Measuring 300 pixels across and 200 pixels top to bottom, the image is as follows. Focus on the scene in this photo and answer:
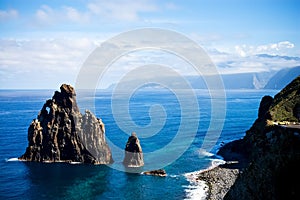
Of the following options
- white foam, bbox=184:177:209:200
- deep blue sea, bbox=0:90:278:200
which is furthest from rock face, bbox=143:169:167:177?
white foam, bbox=184:177:209:200

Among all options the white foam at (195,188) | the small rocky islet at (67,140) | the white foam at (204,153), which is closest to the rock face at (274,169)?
the white foam at (195,188)

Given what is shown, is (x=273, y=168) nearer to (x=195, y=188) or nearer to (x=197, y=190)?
(x=197, y=190)

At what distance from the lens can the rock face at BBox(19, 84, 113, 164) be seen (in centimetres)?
10512

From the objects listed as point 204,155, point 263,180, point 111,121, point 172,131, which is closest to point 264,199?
point 263,180

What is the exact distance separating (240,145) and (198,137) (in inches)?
1147

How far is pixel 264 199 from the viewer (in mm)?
40125

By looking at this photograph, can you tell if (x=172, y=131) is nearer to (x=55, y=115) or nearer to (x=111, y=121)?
(x=111, y=121)

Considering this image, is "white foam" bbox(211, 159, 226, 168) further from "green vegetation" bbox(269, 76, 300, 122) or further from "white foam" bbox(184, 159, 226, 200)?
"green vegetation" bbox(269, 76, 300, 122)

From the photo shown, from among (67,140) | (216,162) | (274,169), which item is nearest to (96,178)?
(67,140)

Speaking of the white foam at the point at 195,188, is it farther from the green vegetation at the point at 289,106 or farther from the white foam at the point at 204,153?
the green vegetation at the point at 289,106

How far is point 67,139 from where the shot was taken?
107125 millimetres

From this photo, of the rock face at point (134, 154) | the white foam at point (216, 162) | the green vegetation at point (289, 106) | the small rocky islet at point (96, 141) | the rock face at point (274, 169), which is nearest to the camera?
the rock face at point (274, 169)

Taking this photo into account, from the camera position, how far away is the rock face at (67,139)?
105125 millimetres

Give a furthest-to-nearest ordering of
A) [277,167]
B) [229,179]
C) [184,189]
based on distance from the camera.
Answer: [229,179], [184,189], [277,167]
